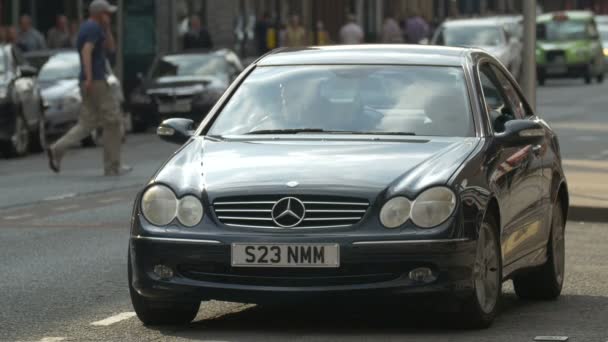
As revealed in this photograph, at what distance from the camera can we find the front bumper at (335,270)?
8.21 meters

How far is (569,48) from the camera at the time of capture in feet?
167

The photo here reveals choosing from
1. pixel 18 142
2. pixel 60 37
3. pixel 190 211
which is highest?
pixel 190 211

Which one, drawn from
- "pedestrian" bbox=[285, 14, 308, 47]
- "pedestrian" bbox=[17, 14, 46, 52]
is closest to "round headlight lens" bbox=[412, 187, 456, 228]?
"pedestrian" bbox=[17, 14, 46, 52]

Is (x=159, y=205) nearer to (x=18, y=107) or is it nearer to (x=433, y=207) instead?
(x=433, y=207)

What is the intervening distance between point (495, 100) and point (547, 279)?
1007 millimetres

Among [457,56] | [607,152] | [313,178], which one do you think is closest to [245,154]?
[313,178]

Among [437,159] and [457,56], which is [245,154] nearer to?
[437,159]

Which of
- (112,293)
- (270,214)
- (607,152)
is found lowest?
(607,152)

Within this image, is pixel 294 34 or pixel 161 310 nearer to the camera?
pixel 161 310

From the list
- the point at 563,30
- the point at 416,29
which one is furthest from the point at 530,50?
the point at 563,30

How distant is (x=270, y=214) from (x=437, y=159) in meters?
0.90

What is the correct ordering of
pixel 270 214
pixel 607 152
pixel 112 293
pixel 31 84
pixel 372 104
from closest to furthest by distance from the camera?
1. pixel 270 214
2. pixel 372 104
3. pixel 112 293
4. pixel 607 152
5. pixel 31 84

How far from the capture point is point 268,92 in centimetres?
980

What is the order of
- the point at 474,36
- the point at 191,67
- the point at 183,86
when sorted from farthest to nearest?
1. the point at 474,36
2. the point at 191,67
3. the point at 183,86
